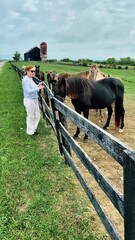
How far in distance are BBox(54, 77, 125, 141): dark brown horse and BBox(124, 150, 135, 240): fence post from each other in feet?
15.4

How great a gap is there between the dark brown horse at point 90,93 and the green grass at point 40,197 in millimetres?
1220

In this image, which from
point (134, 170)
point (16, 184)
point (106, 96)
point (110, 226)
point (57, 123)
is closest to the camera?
point (134, 170)

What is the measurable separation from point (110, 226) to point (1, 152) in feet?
13.7

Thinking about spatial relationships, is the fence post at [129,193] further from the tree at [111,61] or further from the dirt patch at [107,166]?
the tree at [111,61]

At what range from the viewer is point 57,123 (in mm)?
5441

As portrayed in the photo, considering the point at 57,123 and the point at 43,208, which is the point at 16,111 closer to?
the point at 57,123

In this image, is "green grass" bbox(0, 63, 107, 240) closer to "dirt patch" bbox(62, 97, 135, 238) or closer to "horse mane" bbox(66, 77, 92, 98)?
"dirt patch" bbox(62, 97, 135, 238)

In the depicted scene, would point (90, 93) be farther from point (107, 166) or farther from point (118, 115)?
point (107, 166)

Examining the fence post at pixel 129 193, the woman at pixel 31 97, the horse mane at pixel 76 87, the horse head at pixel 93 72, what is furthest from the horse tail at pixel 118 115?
the fence post at pixel 129 193

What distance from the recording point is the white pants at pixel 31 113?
283 inches

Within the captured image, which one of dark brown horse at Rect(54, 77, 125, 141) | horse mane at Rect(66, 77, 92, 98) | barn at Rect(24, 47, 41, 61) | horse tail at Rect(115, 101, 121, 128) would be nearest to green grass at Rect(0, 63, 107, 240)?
dark brown horse at Rect(54, 77, 125, 141)

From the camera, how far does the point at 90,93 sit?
699 centimetres

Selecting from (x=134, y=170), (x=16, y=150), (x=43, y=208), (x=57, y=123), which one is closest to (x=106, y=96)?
(x=57, y=123)

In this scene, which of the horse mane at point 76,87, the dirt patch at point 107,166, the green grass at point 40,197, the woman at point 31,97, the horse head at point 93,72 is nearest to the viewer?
the green grass at point 40,197
